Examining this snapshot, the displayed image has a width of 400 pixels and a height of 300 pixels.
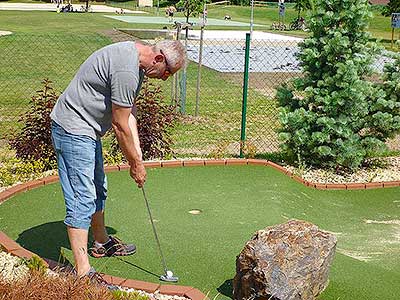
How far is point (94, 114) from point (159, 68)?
51 centimetres

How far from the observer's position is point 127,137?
3.78 metres

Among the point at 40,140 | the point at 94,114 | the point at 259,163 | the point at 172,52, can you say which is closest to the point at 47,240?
the point at 94,114

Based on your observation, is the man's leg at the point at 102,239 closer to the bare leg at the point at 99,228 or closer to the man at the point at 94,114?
the bare leg at the point at 99,228

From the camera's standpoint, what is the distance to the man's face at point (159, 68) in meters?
3.72

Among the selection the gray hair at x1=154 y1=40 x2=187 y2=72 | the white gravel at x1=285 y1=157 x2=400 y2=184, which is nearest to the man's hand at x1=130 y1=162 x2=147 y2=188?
the gray hair at x1=154 y1=40 x2=187 y2=72

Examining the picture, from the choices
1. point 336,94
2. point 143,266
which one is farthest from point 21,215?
point 336,94

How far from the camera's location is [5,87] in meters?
12.9

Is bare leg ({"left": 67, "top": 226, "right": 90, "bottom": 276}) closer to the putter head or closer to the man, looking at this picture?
the man

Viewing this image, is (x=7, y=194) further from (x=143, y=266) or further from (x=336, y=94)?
(x=336, y=94)

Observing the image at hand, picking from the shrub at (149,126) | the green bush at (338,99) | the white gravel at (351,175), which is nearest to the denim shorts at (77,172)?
the shrub at (149,126)

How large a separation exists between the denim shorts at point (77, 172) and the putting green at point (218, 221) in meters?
0.62

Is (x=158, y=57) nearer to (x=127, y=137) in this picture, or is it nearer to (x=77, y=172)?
(x=127, y=137)

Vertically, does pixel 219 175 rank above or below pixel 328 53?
below

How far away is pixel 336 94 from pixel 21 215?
3907mm
